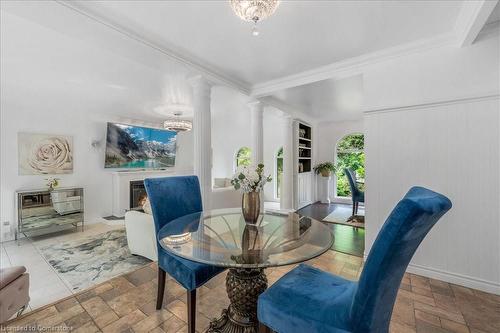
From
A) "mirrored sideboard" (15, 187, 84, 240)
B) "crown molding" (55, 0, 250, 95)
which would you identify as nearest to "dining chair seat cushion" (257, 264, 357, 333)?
"crown molding" (55, 0, 250, 95)

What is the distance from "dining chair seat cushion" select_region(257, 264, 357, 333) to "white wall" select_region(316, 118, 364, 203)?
5728 mm

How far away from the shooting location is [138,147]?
5.75 metres

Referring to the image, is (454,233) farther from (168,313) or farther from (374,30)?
(168,313)

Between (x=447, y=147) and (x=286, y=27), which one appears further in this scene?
→ (x=447, y=147)

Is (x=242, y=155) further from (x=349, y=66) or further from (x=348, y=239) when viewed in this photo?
(x=349, y=66)

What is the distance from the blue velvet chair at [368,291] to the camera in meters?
0.81

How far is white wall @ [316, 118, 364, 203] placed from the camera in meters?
6.42

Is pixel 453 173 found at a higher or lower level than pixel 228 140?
lower

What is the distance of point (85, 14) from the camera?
181 cm

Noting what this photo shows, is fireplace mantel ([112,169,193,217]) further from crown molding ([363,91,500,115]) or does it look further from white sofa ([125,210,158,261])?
crown molding ([363,91,500,115])

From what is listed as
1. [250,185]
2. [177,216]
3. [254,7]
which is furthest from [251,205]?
[254,7]

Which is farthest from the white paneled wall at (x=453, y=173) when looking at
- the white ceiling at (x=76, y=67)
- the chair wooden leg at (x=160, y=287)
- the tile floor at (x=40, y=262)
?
the tile floor at (x=40, y=262)

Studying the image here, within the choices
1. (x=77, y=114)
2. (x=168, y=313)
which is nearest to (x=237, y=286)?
(x=168, y=313)

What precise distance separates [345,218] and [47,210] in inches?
234
